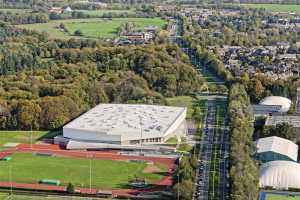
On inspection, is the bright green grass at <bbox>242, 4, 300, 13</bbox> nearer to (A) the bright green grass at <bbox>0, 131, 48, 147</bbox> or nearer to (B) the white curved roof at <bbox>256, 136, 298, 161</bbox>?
(B) the white curved roof at <bbox>256, 136, 298, 161</bbox>

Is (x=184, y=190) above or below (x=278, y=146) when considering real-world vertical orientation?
below

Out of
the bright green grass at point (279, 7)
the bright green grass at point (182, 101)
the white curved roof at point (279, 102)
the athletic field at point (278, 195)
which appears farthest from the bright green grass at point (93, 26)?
the athletic field at point (278, 195)

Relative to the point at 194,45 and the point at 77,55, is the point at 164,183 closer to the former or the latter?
the point at 77,55

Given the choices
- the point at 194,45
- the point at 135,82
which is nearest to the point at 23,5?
the point at 194,45

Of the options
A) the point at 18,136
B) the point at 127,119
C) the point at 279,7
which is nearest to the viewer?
the point at 127,119

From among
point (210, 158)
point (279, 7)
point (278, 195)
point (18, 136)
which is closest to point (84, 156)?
point (18, 136)

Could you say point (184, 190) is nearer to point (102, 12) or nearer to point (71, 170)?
point (71, 170)
